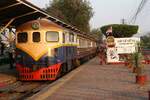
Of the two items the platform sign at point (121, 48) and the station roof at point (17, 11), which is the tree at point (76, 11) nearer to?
the platform sign at point (121, 48)

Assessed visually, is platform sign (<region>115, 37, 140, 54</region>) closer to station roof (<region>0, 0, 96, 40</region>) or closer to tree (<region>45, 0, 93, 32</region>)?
station roof (<region>0, 0, 96, 40</region>)

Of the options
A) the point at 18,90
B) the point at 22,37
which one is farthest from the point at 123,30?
the point at 18,90

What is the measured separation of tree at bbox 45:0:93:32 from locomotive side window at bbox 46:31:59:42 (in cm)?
5136

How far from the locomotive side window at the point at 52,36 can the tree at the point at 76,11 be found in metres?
51.4

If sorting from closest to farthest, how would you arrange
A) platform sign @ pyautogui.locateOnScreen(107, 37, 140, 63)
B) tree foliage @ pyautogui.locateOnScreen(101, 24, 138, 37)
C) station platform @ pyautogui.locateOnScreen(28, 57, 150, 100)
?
1. station platform @ pyautogui.locateOnScreen(28, 57, 150, 100)
2. platform sign @ pyautogui.locateOnScreen(107, 37, 140, 63)
3. tree foliage @ pyautogui.locateOnScreen(101, 24, 138, 37)

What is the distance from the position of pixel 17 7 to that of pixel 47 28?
1936 millimetres

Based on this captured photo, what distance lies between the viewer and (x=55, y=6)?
74.5 meters

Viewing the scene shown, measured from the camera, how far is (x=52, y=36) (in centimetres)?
2116

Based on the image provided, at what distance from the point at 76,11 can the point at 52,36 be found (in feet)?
175

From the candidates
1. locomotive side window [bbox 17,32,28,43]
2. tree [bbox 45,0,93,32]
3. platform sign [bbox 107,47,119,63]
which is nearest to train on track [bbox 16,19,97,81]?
locomotive side window [bbox 17,32,28,43]

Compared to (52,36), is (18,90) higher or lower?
lower

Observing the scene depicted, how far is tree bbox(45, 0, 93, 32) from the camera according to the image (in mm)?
73000

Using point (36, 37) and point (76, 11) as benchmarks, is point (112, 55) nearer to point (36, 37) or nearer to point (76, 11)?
point (36, 37)

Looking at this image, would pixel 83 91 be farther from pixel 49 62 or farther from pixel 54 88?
pixel 49 62
